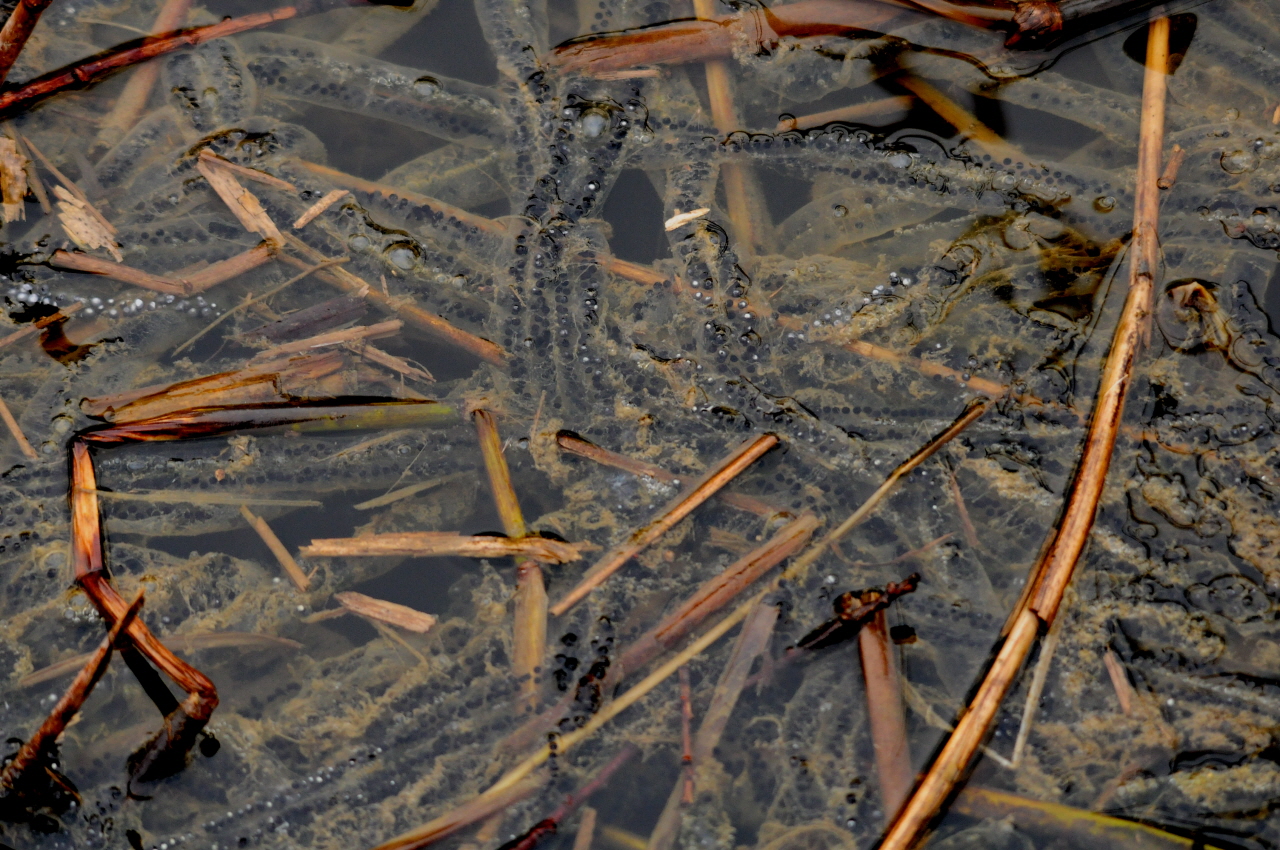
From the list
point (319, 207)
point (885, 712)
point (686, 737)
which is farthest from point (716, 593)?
point (319, 207)

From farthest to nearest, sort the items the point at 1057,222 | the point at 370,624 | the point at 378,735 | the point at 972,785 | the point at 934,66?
the point at 934,66 → the point at 1057,222 → the point at 370,624 → the point at 378,735 → the point at 972,785

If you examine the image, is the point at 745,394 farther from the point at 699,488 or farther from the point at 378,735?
the point at 378,735

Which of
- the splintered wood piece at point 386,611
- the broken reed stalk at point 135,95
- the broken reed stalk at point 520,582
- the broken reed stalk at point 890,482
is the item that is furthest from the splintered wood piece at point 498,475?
the broken reed stalk at point 135,95

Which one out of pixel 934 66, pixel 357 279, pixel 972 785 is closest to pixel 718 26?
pixel 934 66

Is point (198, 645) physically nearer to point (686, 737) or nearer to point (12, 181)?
point (686, 737)

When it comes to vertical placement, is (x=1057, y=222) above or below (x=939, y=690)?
above
